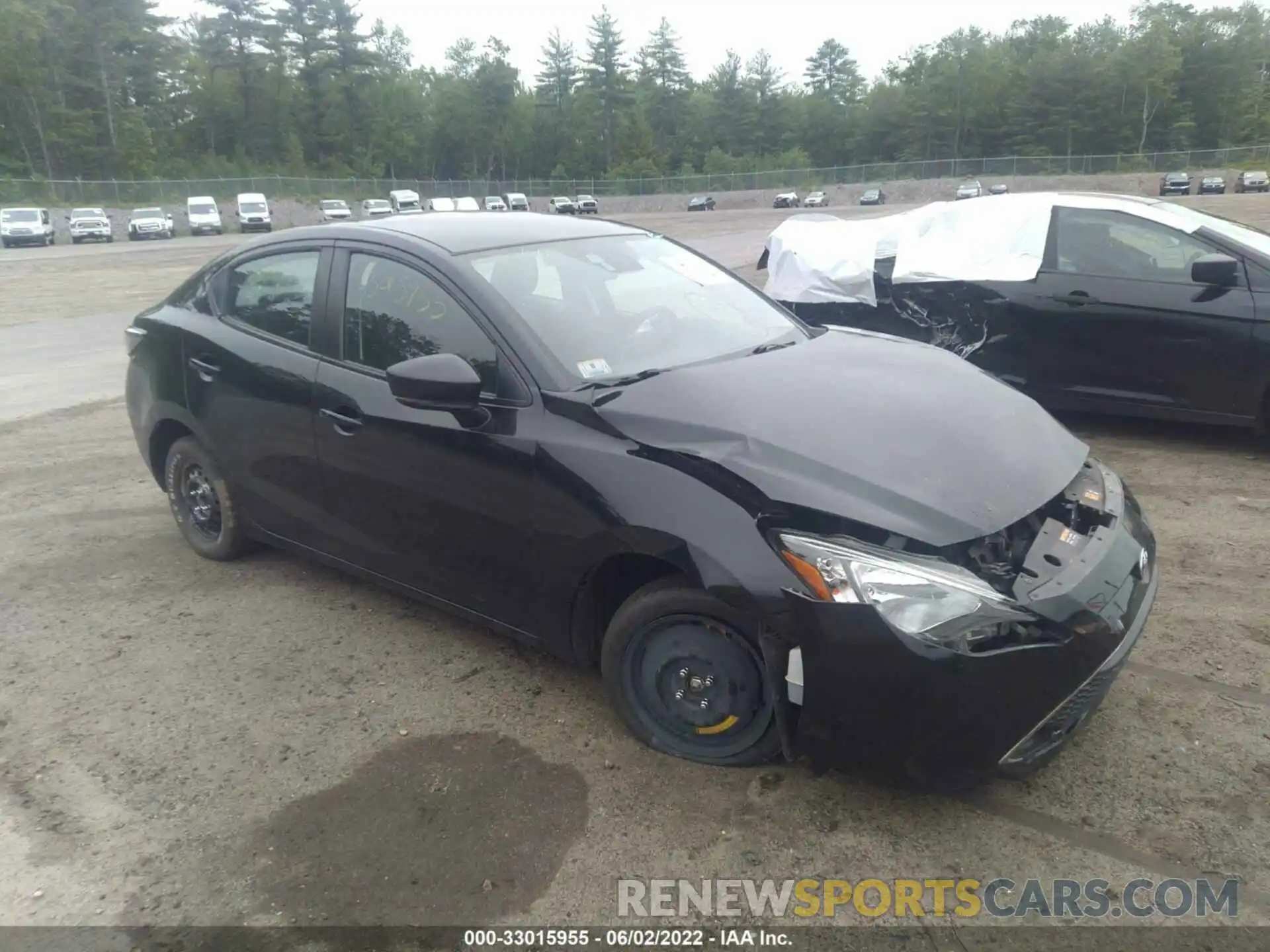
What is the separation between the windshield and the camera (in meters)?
3.58

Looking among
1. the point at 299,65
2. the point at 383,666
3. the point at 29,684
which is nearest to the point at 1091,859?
the point at 383,666

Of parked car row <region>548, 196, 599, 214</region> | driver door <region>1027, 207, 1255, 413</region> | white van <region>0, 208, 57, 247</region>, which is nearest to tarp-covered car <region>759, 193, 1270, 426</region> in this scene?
driver door <region>1027, 207, 1255, 413</region>

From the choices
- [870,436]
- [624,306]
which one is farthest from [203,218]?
[870,436]

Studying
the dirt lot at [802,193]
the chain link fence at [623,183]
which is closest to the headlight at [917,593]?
the dirt lot at [802,193]

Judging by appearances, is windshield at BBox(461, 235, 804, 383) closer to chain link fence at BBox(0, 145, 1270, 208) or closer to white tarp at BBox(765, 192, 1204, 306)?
white tarp at BBox(765, 192, 1204, 306)

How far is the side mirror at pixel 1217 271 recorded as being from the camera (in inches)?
232

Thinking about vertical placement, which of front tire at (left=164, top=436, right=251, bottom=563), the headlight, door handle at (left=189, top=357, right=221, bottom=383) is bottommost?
front tire at (left=164, top=436, right=251, bottom=563)

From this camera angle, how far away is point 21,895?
9.11 feet

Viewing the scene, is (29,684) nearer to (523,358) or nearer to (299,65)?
(523,358)

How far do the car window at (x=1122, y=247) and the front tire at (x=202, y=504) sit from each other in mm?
5384

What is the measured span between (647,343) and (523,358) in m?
0.53

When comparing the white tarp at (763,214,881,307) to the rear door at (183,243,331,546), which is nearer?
the rear door at (183,243,331,546)

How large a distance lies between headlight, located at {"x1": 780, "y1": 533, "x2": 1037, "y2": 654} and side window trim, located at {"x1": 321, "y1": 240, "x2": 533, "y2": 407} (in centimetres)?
123

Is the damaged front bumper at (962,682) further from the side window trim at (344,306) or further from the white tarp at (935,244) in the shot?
the white tarp at (935,244)
